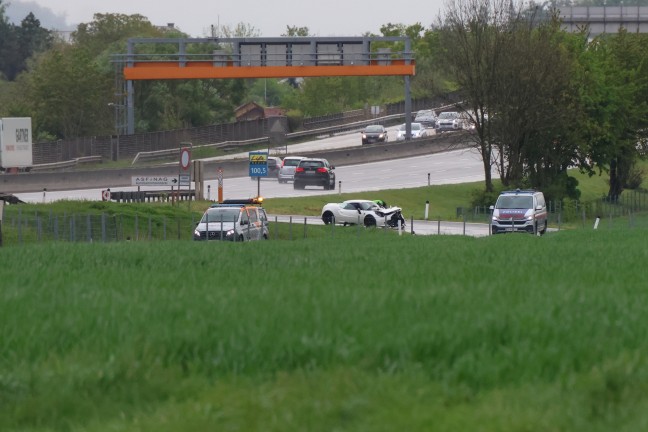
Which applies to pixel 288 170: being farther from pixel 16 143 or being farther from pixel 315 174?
pixel 16 143

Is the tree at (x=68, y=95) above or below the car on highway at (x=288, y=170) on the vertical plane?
above

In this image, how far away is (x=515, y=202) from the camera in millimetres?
47406

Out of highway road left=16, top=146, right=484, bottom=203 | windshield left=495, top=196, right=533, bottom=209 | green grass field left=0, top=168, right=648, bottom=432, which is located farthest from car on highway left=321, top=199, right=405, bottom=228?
green grass field left=0, top=168, right=648, bottom=432

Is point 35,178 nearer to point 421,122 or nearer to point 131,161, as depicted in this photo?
point 131,161

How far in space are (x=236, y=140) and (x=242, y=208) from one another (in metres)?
59.2

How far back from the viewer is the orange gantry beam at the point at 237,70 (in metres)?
84.3

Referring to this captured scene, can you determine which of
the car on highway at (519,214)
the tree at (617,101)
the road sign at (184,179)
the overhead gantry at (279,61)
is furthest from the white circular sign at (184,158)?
the overhead gantry at (279,61)

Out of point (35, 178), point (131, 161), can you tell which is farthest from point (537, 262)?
point (131, 161)

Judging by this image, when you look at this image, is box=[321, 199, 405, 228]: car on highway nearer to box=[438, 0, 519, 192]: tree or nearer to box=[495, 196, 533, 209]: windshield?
box=[495, 196, 533, 209]: windshield

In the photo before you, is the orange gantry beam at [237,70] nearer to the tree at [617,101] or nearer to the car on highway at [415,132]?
the car on highway at [415,132]

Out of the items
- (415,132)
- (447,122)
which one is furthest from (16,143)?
(447,122)

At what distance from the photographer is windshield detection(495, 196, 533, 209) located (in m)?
47.1

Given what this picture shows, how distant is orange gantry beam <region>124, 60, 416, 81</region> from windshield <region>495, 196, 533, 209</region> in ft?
133

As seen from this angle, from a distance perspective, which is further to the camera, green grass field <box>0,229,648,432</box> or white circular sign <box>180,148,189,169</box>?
white circular sign <box>180,148,189,169</box>
